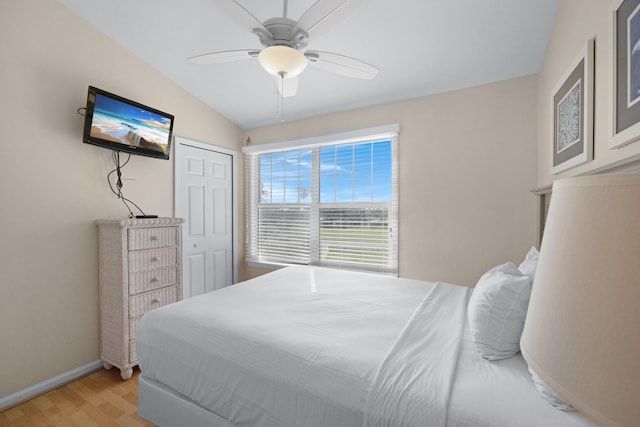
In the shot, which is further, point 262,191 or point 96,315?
point 262,191

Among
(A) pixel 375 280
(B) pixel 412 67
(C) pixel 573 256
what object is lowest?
(A) pixel 375 280

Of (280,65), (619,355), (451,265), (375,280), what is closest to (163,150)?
(280,65)

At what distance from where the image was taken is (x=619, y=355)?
36 cm

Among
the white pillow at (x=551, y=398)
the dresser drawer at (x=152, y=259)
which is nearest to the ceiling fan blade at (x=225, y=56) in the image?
the dresser drawer at (x=152, y=259)

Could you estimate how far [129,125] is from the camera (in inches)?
94.7

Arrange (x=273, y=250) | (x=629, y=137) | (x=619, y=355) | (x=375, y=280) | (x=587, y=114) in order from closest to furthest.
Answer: (x=619, y=355), (x=629, y=137), (x=587, y=114), (x=375, y=280), (x=273, y=250)

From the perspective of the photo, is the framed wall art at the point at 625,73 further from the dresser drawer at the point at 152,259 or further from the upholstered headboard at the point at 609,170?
the dresser drawer at the point at 152,259

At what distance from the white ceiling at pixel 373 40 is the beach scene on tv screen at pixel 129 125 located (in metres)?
0.61

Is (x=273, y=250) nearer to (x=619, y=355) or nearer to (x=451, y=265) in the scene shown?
(x=451, y=265)

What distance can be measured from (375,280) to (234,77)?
236 cm

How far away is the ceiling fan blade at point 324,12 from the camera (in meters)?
1.33

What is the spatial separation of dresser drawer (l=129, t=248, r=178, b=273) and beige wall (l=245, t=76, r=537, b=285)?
7.18ft

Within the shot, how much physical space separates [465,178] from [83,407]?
3407 mm

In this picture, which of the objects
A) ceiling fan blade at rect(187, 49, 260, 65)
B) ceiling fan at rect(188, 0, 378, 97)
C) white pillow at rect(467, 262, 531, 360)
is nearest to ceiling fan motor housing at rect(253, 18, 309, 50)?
ceiling fan at rect(188, 0, 378, 97)
